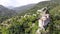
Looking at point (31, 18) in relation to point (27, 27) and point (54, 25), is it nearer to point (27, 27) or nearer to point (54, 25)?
point (27, 27)

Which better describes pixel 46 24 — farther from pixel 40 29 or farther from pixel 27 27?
pixel 27 27

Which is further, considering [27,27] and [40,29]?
[27,27]

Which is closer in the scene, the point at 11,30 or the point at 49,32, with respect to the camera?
the point at 49,32

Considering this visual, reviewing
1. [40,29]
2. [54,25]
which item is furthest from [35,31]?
[54,25]

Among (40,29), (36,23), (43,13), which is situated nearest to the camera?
(40,29)

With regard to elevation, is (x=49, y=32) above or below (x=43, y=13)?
below

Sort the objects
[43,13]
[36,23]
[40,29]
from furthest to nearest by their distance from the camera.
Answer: [43,13] → [36,23] → [40,29]

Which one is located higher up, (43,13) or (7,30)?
(43,13)

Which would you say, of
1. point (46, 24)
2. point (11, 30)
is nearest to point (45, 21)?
point (46, 24)
